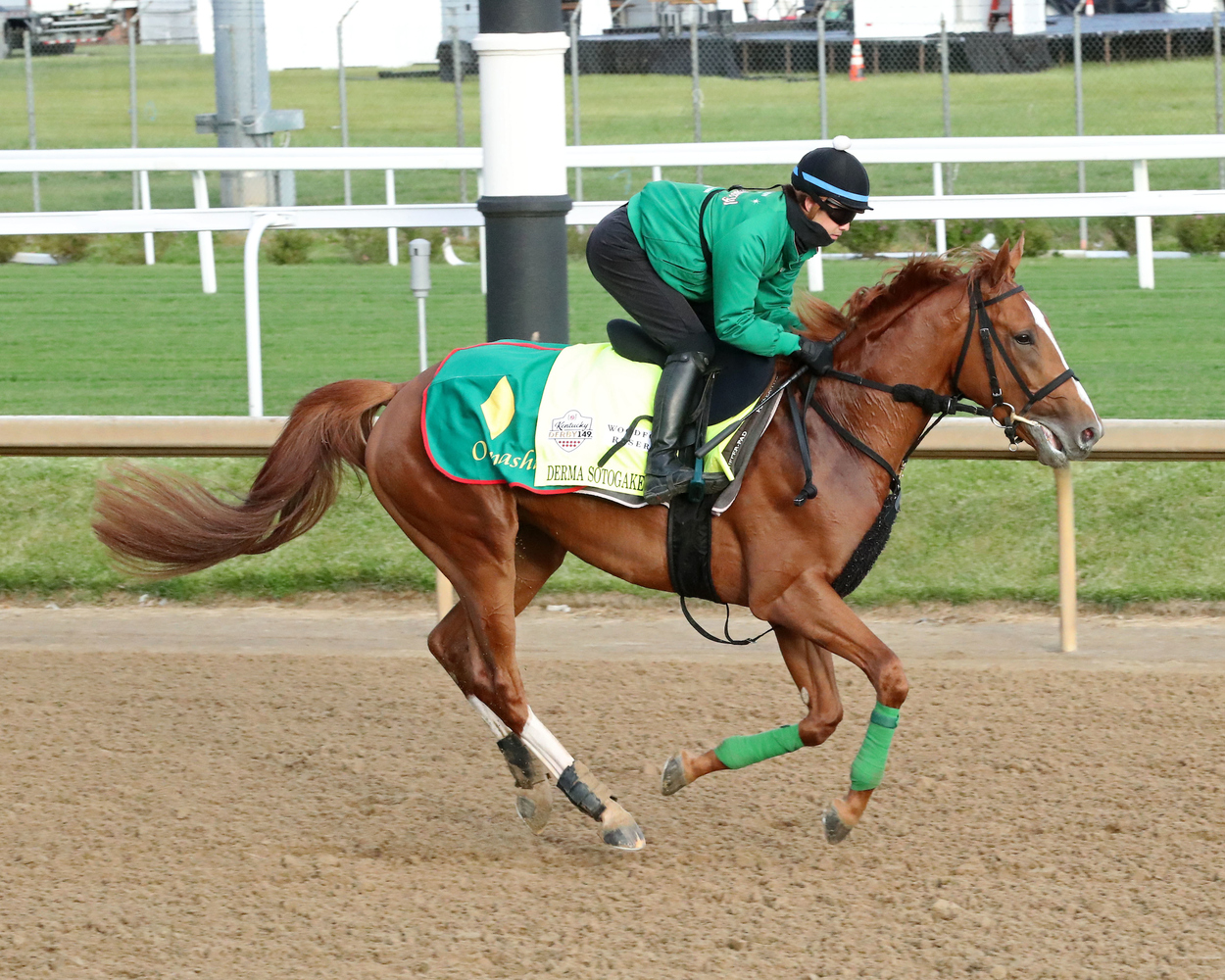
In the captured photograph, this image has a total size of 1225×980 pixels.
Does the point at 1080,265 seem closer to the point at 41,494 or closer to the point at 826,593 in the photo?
the point at 41,494

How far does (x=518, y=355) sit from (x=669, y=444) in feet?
2.01

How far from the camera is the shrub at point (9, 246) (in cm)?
1483

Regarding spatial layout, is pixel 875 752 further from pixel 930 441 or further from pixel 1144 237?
pixel 1144 237

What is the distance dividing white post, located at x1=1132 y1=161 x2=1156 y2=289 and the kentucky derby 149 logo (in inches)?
280

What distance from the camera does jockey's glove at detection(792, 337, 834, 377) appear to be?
14.3 feet

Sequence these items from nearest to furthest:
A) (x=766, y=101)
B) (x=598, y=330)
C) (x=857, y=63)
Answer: (x=598, y=330) → (x=857, y=63) → (x=766, y=101)

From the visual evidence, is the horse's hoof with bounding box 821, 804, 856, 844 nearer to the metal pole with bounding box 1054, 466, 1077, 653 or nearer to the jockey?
the jockey

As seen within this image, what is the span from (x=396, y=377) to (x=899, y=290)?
532cm

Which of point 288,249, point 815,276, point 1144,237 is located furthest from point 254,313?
point 288,249

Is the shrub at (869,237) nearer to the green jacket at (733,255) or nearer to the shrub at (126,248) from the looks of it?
the shrub at (126,248)

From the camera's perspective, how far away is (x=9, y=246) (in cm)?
1497

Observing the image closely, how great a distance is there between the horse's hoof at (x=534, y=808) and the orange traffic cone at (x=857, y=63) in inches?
648

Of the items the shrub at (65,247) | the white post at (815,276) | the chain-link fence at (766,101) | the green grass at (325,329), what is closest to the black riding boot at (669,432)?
the green grass at (325,329)

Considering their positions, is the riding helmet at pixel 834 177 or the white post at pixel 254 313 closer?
the riding helmet at pixel 834 177
